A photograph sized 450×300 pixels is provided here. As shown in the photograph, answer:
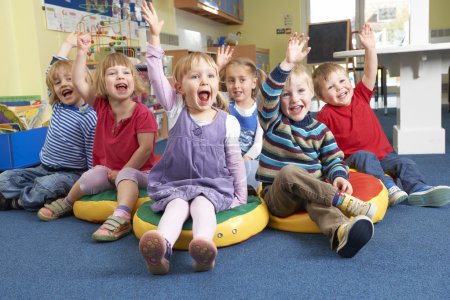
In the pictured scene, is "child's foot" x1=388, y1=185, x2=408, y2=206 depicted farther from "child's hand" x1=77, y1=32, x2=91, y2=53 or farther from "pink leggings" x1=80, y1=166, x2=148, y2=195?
"child's hand" x1=77, y1=32, x2=91, y2=53

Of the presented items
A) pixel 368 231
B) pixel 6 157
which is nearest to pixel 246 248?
pixel 368 231

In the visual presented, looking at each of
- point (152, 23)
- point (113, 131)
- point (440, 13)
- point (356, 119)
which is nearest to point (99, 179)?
point (113, 131)

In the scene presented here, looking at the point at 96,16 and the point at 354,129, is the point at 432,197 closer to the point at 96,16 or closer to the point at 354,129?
the point at 354,129

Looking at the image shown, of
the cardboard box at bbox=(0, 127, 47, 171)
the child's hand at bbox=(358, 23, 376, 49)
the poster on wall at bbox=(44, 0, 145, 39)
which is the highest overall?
the poster on wall at bbox=(44, 0, 145, 39)

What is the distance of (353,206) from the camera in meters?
1.46

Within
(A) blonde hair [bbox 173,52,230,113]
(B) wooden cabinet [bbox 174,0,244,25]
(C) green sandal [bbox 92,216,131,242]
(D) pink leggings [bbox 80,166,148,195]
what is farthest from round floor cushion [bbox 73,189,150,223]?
(B) wooden cabinet [bbox 174,0,244,25]

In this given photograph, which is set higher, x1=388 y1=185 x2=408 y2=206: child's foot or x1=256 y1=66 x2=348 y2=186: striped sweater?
x1=256 y1=66 x2=348 y2=186: striped sweater

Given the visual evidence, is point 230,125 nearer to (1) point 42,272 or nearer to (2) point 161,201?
(2) point 161,201

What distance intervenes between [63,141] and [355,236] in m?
1.42

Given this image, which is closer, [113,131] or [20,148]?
[113,131]

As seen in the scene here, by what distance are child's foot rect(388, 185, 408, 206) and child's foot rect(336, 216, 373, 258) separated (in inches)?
21.8

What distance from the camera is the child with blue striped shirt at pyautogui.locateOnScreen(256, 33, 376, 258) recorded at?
1448 millimetres

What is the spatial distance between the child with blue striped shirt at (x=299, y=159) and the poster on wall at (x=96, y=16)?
232 centimetres

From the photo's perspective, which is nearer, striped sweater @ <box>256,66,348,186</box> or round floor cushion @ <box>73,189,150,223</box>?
striped sweater @ <box>256,66,348,186</box>
